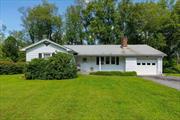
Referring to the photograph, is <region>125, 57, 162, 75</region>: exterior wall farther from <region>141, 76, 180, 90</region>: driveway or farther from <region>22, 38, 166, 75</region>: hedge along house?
<region>141, 76, 180, 90</region>: driveway

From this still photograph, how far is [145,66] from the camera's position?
33.5 meters

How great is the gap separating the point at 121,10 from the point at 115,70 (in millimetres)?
19663

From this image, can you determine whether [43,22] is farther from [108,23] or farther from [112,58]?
[112,58]

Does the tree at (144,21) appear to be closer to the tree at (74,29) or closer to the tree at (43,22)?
the tree at (74,29)

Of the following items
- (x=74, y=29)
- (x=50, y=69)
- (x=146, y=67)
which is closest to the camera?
(x=50, y=69)

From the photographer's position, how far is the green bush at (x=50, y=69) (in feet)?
80.3

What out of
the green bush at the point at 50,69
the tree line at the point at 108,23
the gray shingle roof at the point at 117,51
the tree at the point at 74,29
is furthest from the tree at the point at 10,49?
the green bush at the point at 50,69

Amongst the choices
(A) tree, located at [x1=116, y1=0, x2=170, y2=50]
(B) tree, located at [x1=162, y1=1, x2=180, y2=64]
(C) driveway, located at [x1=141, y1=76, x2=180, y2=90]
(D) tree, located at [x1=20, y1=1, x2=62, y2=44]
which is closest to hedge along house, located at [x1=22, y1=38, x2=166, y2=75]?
(C) driveway, located at [x1=141, y1=76, x2=180, y2=90]

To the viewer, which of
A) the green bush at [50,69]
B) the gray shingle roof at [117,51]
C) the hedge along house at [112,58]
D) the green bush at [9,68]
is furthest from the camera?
the gray shingle roof at [117,51]

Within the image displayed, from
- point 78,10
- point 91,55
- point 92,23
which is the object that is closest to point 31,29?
point 78,10

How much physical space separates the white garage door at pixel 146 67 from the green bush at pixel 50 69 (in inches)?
457

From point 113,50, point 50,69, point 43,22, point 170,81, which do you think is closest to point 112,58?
point 113,50

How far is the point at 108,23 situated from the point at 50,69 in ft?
91.6

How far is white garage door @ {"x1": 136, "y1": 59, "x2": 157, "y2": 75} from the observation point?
33469 millimetres
